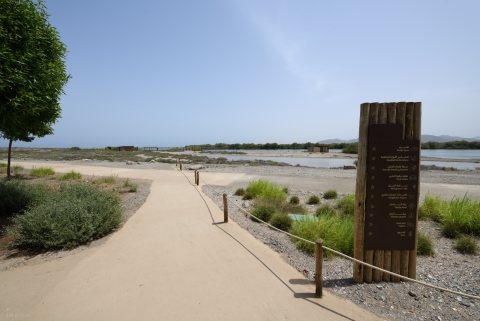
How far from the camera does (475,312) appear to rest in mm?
3852

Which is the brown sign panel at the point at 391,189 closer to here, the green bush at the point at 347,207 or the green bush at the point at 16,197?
the green bush at the point at 347,207

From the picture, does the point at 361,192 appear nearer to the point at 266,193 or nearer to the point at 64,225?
the point at 64,225

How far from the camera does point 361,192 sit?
15.3ft

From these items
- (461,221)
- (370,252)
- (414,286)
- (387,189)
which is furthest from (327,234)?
(461,221)

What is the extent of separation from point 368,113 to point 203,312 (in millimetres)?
3954

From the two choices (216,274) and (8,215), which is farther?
(8,215)

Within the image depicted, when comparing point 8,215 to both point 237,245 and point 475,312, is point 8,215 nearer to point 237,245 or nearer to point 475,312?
point 237,245

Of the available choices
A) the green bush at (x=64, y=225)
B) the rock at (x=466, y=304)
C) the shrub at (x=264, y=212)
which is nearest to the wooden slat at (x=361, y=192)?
the rock at (x=466, y=304)

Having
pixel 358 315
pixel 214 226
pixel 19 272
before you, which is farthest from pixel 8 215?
pixel 358 315

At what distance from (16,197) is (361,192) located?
11.1 metres

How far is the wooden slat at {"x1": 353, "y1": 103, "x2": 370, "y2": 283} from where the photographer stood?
4566mm

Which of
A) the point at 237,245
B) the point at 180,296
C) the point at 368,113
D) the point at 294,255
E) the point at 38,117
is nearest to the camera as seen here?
the point at 180,296

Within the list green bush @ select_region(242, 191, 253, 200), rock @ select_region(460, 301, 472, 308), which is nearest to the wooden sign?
rock @ select_region(460, 301, 472, 308)

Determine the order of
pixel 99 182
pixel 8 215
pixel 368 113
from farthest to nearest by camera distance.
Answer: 1. pixel 99 182
2. pixel 8 215
3. pixel 368 113
